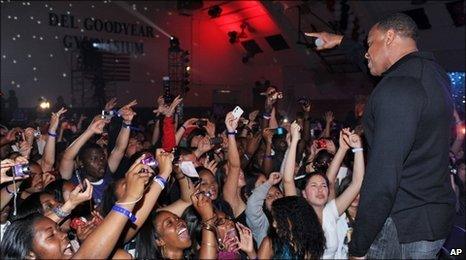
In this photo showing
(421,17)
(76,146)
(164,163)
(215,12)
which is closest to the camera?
(164,163)

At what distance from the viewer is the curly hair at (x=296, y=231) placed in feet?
7.70

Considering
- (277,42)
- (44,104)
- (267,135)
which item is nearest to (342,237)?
(267,135)

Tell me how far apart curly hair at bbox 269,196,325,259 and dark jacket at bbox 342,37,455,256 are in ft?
1.92

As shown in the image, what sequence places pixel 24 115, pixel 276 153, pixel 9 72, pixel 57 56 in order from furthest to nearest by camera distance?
pixel 57 56, pixel 9 72, pixel 24 115, pixel 276 153

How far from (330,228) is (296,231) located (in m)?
0.42

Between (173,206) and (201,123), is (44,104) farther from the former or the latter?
(173,206)

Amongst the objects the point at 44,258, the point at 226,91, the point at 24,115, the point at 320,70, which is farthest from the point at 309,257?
the point at 226,91

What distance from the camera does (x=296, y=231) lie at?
93.6 inches

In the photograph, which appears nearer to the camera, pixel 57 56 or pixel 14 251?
pixel 14 251

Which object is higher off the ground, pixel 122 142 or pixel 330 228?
pixel 122 142

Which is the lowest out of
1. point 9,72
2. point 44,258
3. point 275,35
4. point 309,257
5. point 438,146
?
point 309,257

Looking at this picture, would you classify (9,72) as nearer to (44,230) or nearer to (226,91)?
(226,91)

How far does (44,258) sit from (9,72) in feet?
35.2

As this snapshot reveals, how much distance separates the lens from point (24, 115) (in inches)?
418
